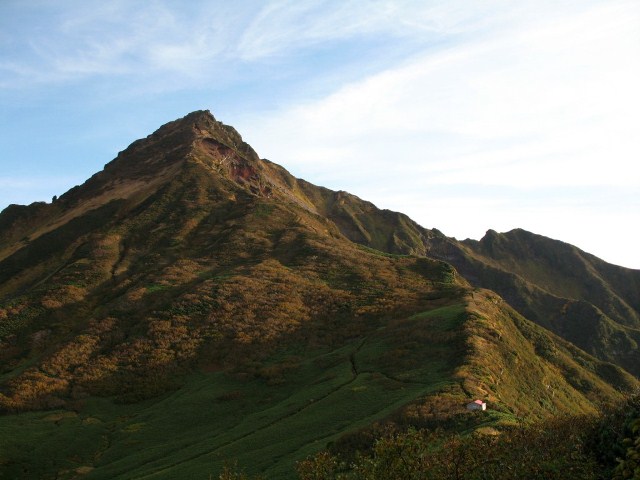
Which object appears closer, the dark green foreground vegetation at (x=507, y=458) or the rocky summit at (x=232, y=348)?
the dark green foreground vegetation at (x=507, y=458)

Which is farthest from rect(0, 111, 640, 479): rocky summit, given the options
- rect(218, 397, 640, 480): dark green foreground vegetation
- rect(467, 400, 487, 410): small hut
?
rect(218, 397, 640, 480): dark green foreground vegetation

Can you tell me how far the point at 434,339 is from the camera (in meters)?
52.2

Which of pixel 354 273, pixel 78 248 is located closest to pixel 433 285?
pixel 354 273

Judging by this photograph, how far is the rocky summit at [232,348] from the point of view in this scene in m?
39.1

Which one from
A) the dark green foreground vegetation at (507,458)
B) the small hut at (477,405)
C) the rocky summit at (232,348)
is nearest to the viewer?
the dark green foreground vegetation at (507,458)

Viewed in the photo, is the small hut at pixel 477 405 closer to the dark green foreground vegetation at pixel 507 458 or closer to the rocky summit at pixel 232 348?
the rocky summit at pixel 232 348

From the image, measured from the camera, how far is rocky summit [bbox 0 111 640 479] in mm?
39094

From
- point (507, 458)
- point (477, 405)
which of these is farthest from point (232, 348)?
point (507, 458)

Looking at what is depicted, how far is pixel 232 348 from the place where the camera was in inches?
2426

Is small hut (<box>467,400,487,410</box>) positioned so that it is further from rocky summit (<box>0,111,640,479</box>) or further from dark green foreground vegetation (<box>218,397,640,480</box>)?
dark green foreground vegetation (<box>218,397,640,480</box>)

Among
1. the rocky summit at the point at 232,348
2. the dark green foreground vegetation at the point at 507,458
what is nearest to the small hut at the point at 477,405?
the rocky summit at the point at 232,348

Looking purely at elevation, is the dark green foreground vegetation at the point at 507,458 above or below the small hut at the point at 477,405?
above

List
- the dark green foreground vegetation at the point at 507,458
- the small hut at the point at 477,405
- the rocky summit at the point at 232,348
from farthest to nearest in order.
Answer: the rocky summit at the point at 232,348, the small hut at the point at 477,405, the dark green foreground vegetation at the point at 507,458

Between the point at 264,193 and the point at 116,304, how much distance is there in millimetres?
79970
